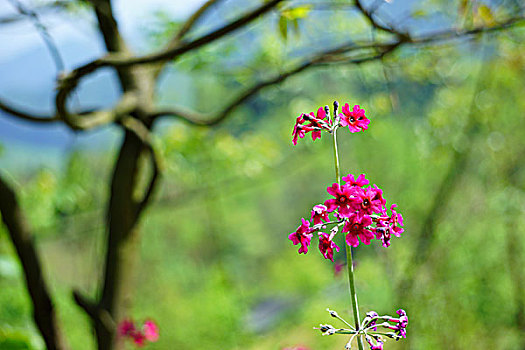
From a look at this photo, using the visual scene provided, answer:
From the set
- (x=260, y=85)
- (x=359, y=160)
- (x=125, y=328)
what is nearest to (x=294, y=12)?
(x=260, y=85)

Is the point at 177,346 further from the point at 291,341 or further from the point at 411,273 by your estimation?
the point at 411,273

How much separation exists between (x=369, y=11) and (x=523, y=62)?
1.02 meters

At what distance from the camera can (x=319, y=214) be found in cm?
34

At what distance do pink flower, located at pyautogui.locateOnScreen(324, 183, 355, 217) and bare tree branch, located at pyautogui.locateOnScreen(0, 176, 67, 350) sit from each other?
0.62m

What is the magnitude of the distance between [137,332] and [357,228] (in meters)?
0.61

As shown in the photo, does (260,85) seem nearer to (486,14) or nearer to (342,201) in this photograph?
(486,14)

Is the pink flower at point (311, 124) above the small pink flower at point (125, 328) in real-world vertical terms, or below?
above

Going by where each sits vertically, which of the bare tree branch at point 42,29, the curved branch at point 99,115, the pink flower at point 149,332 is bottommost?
the pink flower at point 149,332

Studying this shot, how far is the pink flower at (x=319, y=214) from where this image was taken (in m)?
0.34

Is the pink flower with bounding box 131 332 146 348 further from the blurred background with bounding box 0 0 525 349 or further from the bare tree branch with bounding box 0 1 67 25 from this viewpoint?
the bare tree branch with bounding box 0 1 67 25

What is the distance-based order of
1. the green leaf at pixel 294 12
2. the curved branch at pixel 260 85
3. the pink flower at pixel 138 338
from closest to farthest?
the green leaf at pixel 294 12 → the curved branch at pixel 260 85 → the pink flower at pixel 138 338

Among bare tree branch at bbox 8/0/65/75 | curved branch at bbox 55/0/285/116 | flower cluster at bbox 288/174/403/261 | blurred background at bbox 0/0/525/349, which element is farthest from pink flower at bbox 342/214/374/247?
bare tree branch at bbox 8/0/65/75

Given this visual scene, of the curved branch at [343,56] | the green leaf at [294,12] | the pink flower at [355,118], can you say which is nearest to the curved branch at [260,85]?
the curved branch at [343,56]

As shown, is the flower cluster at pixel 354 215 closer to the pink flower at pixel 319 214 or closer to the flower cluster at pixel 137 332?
the pink flower at pixel 319 214
